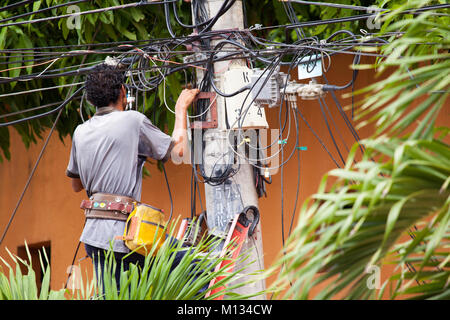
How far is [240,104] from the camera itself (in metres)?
5.53

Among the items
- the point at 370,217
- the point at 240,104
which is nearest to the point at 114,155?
the point at 240,104

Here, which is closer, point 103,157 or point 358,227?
point 358,227

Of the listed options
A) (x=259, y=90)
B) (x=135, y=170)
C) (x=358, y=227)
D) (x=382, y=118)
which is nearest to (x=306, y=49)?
(x=259, y=90)

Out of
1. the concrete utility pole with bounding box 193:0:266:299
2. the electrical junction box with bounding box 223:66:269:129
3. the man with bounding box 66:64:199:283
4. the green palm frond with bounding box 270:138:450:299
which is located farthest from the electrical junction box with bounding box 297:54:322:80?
the green palm frond with bounding box 270:138:450:299

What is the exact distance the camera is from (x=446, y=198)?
2.86 metres

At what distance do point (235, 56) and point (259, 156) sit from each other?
771 millimetres

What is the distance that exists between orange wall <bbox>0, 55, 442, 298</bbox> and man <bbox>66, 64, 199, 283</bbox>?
3911mm

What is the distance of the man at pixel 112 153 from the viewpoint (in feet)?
15.1

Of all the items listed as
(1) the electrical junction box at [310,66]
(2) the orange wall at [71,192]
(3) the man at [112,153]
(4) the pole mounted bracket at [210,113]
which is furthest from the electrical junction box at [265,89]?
(2) the orange wall at [71,192]

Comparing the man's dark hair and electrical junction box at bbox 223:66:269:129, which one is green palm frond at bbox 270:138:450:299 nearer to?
the man's dark hair

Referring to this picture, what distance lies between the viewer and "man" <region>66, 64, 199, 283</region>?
4.61 metres

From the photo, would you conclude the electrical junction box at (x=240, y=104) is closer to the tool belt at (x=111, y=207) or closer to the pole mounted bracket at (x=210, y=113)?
the pole mounted bracket at (x=210, y=113)

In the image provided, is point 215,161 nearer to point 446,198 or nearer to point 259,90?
point 259,90

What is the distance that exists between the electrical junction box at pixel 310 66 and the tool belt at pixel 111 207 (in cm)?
168
